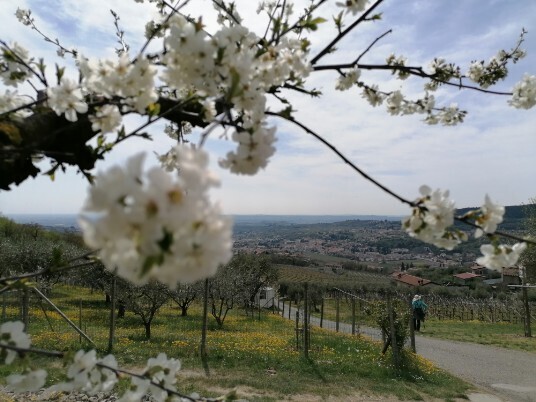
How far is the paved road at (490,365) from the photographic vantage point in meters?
8.50

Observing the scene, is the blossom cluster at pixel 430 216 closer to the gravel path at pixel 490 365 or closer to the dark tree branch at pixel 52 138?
the dark tree branch at pixel 52 138

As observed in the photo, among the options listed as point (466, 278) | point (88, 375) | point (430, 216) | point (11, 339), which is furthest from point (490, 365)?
point (466, 278)

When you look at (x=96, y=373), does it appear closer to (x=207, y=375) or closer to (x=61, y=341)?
(x=207, y=375)

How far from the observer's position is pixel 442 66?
244 centimetres

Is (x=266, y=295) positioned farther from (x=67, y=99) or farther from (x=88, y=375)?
(x=67, y=99)

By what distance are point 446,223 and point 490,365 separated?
11.8 m

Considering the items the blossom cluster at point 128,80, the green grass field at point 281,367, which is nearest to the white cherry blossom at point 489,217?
the blossom cluster at point 128,80

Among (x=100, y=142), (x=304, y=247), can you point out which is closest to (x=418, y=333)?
(x=100, y=142)

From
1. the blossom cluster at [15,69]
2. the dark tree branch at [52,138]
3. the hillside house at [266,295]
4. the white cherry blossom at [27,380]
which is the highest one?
the blossom cluster at [15,69]

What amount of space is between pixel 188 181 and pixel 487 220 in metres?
1.14

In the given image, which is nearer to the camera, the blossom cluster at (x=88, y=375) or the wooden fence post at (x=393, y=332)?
the blossom cluster at (x=88, y=375)

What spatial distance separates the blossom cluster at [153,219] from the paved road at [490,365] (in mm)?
9147

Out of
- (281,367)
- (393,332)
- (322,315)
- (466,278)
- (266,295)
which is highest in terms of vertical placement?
(393,332)

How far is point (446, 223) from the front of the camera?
133 cm
